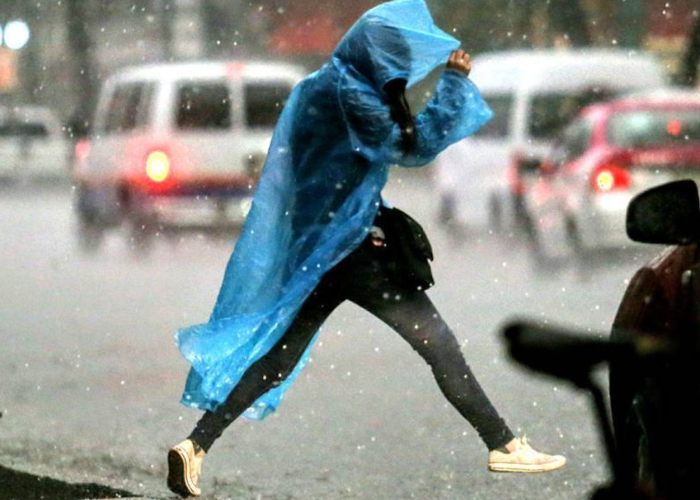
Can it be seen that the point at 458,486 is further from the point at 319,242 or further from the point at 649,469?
the point at 649,469

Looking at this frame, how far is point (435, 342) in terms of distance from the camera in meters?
6.60

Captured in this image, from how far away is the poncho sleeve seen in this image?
Result: 20.5ft

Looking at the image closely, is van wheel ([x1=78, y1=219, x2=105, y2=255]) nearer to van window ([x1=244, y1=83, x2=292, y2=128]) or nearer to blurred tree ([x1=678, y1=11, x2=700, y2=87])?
van window ([x1=244, y1=83, x2=292, y2=128])

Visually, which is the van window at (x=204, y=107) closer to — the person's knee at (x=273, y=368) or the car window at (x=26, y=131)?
the person's knee at (x=273, y=368)

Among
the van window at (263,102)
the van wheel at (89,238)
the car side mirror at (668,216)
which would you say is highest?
the car side mirror at (668,216)

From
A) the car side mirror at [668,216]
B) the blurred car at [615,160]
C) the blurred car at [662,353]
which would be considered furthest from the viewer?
the blurred car at [615,160]

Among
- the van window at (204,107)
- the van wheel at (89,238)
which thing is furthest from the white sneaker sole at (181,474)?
the van wheel at (89,238)

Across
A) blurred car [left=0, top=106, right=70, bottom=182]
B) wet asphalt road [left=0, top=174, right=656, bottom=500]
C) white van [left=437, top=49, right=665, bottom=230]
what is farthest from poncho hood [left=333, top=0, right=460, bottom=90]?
blurred car [left=0, top=106, right=70, bottom=182]

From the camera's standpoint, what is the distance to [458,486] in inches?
279

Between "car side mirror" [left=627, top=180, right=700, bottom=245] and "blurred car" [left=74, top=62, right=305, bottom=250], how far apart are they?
13.8 meters

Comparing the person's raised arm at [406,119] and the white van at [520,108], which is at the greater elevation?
the person's raised arm at [406,119]

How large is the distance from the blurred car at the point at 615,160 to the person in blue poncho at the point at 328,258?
8393mm

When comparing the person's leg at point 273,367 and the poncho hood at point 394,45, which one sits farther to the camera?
the person's leg at point 273,367

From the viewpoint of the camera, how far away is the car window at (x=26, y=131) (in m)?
38.4
